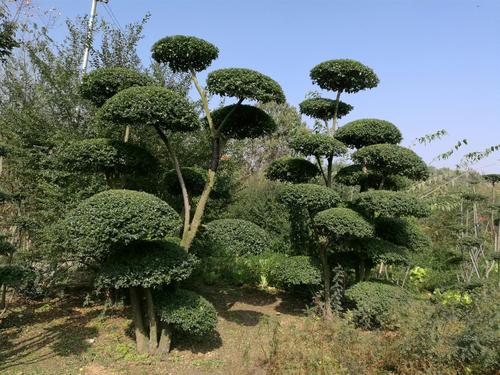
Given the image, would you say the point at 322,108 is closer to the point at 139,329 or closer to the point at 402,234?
the point at 402,234

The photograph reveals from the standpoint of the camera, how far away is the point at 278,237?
855cm

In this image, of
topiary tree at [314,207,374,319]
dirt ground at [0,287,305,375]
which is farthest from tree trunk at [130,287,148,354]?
topiary tree at [314,207,374,319]

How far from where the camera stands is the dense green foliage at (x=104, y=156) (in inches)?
160

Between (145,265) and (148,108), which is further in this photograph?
(148,108)

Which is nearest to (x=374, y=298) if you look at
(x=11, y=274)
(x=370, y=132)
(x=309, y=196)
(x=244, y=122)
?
(x=309, y=196)

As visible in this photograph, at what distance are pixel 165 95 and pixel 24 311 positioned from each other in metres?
3.53

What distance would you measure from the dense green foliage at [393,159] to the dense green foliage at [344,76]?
90cm

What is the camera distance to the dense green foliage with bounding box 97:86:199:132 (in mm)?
3779

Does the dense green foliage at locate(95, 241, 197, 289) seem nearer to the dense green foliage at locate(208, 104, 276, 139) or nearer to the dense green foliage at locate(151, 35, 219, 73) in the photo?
the dense green foliage at locate(208, 104, 276, 139)

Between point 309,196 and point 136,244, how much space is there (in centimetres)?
190

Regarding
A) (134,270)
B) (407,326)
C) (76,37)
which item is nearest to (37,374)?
(134,270)

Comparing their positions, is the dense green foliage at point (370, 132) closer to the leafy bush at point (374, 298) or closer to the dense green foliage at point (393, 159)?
the dense green foliage at point (393, 159)

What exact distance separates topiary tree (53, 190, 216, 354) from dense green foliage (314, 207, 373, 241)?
1471mm

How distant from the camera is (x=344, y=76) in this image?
4.90m
